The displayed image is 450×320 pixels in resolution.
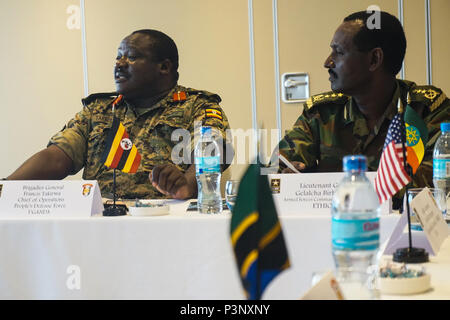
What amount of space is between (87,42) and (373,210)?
3299mm

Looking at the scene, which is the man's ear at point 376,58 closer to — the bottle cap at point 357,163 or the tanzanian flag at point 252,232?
the bottle cap at point 357,163

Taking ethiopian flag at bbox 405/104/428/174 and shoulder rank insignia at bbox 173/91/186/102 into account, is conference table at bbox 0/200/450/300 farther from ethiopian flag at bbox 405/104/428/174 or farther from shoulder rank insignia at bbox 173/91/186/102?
shoulder rank insignia at bbox 173/91/186/102

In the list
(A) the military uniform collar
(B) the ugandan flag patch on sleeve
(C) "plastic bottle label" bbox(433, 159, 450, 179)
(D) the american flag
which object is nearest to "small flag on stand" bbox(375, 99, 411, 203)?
(D) the american flag

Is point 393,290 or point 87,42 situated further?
point 87,42

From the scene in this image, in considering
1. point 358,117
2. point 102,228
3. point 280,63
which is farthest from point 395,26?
point 102,228

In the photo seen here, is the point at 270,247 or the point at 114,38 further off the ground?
the point at 114,38

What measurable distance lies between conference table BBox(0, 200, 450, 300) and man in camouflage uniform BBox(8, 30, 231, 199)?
0.79 metres

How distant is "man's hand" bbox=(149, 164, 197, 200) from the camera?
7.04ft

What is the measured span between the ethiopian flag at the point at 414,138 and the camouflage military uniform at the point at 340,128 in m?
0.55

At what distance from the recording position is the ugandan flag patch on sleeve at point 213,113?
2639mm

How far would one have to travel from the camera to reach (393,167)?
4.14 ft

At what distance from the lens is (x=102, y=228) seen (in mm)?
1677

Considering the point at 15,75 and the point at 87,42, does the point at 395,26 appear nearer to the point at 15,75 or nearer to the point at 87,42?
the point at 87,42
